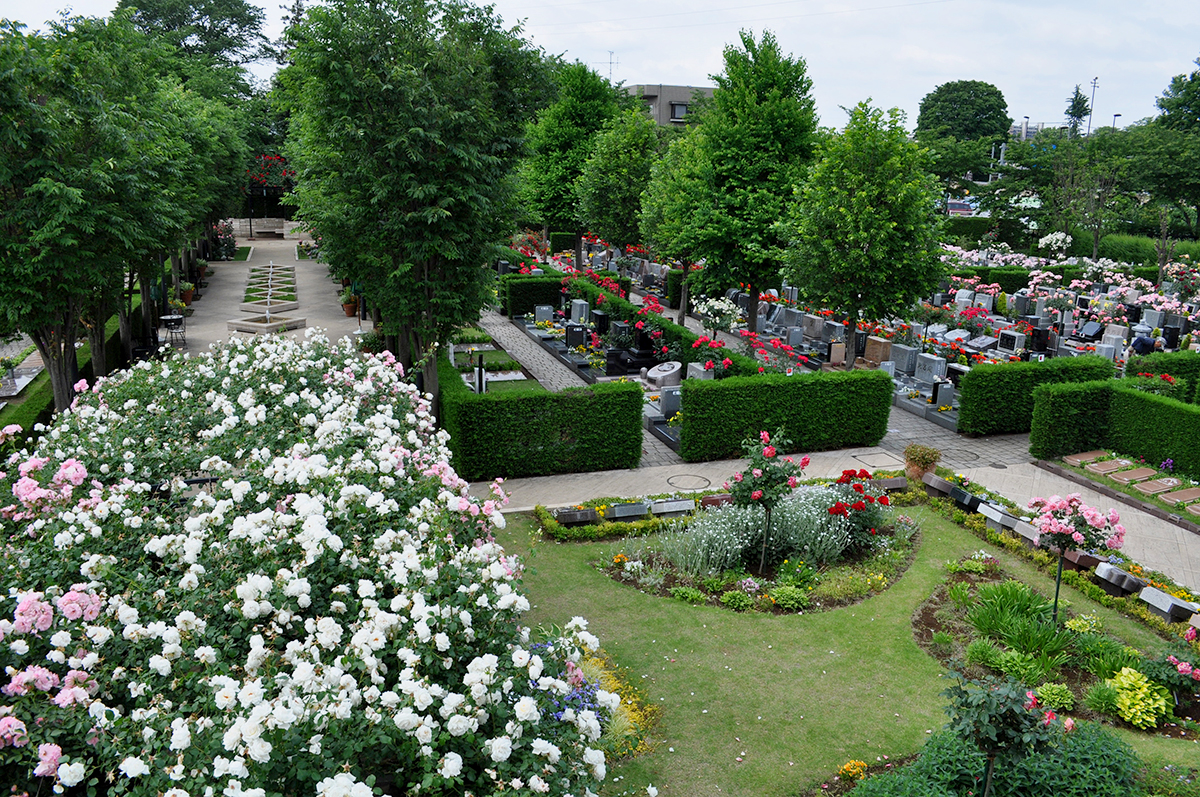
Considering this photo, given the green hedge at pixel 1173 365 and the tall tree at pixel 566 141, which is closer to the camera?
the green hedge at pixel 1173 365

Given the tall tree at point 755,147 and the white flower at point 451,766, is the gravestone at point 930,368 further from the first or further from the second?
the white flower at point 451,766

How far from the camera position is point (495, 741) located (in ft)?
12.4

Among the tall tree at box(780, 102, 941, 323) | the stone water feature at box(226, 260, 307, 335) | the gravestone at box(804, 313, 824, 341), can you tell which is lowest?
the stone water feature at box(226, 260, 307, 335)

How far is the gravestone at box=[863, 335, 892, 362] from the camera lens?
21078 millimetres

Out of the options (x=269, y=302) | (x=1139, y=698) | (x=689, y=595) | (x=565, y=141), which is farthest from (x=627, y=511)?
(x=565, y=141)

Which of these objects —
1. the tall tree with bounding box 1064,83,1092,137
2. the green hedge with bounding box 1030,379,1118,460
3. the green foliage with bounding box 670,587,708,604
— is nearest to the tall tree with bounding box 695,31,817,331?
the green hedge with bounding box 1030,379,1118,460

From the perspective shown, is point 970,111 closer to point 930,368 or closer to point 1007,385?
point 930,368

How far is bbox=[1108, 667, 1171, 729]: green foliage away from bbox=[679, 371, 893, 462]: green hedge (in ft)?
23.4

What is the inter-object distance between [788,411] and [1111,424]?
226 inches

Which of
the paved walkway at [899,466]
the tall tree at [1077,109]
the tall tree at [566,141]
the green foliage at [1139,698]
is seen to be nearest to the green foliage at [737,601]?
the green foliage at [1139,698]

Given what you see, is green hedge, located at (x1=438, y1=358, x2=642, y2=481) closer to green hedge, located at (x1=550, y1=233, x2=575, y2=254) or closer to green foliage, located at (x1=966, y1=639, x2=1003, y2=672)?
green foliage, located at (x1=966, y1=639, x2=1003, y2=672)

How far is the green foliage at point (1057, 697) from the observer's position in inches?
301

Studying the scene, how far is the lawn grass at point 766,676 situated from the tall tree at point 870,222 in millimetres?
7069

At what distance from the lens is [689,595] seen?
9.54 metres
